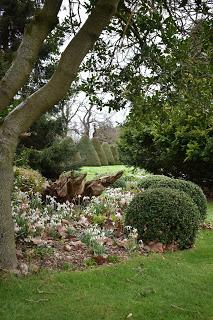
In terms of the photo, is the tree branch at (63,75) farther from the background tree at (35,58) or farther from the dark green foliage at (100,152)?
the dark green foliage at (100,152)

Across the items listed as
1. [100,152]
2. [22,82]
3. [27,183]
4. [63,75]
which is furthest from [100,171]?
[63,75]

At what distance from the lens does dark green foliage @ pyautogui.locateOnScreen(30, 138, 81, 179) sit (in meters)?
14.1

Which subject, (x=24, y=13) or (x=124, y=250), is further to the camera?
(x=24, y=13)

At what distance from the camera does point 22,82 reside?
425 centimetres

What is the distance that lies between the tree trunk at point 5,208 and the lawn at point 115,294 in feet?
0.72

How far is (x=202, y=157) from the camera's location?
1312 centimetres

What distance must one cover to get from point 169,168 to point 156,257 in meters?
9.84

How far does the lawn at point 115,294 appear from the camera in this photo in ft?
11.9

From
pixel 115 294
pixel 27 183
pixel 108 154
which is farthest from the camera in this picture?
pixel 108 154

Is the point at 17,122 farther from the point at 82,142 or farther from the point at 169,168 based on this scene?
the point at 82,142

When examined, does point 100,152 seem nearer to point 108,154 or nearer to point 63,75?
point 108,154

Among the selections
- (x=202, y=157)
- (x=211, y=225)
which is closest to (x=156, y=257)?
(x=211, y=225)

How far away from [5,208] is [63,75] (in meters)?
1.41

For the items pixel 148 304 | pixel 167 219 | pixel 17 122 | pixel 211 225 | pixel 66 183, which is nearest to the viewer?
pixel 148 304
